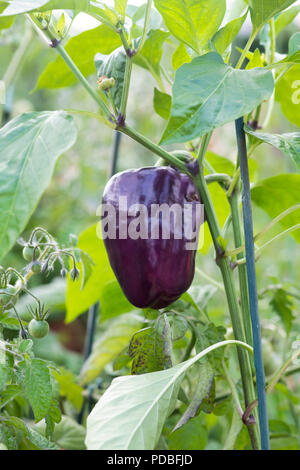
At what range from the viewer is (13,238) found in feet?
1.16

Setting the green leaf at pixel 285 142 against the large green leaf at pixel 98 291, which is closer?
the green leaf at pixel 285 142

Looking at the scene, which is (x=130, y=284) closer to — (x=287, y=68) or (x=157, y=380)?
(x=157, y=380)

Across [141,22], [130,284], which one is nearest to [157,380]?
[130,284]

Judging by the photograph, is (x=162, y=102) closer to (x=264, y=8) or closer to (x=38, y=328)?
(x=264, y=8)

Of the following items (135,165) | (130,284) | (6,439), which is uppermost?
(135,165)

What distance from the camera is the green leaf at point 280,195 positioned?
57 centimetres

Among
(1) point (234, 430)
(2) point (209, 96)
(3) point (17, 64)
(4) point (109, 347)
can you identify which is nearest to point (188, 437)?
(1) point (234, 430)

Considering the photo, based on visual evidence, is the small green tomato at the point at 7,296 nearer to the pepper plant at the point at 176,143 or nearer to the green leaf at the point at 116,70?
the pepper plant at the point at 176,143

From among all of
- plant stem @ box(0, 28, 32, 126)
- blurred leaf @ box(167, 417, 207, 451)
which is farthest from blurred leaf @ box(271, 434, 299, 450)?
plant stem @ box(0, 28, 32, 126)

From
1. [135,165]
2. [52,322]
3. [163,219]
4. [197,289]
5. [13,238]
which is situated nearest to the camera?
[13,238]

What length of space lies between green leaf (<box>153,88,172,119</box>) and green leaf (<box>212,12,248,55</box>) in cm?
10

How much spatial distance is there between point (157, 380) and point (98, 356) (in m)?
0.33

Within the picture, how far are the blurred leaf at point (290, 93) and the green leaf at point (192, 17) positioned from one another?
154 mm

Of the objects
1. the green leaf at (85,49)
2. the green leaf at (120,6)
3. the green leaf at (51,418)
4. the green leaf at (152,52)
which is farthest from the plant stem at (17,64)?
the green leaf at (51,418)
